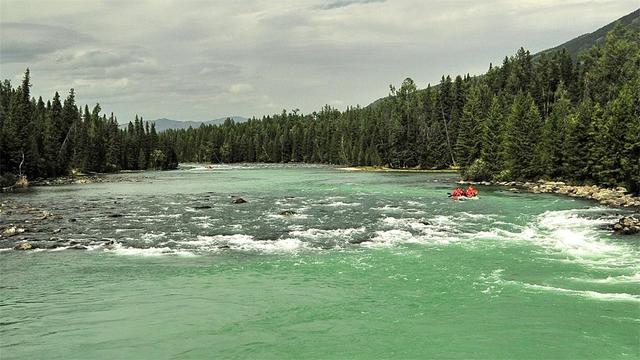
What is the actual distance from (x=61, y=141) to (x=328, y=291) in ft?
455

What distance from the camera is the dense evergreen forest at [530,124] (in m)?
70.3

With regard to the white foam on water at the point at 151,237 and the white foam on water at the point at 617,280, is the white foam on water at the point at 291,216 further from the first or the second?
the white foam on water at the point at 617,280

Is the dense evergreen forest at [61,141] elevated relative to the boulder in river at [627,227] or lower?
elevated

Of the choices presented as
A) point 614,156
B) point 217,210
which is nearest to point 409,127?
point 614,156

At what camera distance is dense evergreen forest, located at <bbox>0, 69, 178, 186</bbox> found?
102 meters

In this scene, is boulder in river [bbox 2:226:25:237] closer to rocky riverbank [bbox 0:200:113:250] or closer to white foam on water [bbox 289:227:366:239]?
rocky riverbank [bbox 0:200:113:250]

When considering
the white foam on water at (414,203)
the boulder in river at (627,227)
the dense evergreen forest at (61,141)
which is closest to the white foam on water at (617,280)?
the boulder in river at (627,227)

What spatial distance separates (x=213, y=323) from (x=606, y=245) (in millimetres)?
28587

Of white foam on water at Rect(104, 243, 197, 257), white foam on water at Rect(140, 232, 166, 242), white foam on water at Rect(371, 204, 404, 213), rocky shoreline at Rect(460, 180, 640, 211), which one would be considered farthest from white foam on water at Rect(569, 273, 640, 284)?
rocky shoreline at Rect(460, 180, 640, 211)

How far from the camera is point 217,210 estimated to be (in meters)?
56.8

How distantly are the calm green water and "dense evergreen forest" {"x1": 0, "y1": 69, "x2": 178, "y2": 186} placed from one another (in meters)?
66.8

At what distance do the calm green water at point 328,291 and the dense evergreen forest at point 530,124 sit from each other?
90.0 ft

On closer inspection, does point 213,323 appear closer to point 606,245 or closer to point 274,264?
point 274,264

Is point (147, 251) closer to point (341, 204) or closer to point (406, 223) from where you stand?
point (406, 223)
